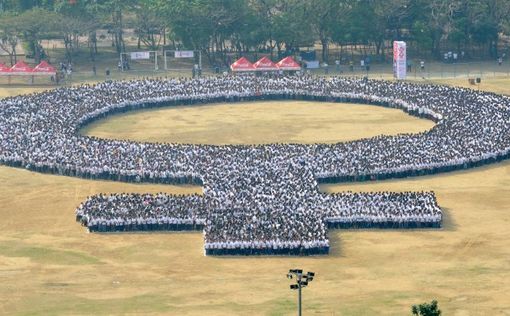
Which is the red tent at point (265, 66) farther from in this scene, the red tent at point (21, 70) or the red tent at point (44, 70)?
the red tent at point (21, 70)

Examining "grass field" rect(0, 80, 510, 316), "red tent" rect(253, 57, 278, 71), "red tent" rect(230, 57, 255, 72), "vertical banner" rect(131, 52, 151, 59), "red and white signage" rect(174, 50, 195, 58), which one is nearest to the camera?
"grass field" rect(0, 80, 510, 316)

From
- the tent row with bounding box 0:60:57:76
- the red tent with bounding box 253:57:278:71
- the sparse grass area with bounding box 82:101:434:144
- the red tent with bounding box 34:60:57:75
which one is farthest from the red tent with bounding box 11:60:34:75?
the red tent with bounding box 253:57:278:71

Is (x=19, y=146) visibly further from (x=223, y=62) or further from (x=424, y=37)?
(x=424, y=37)

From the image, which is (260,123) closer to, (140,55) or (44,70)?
(44,70)

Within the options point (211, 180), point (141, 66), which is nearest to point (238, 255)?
point (211, 180)

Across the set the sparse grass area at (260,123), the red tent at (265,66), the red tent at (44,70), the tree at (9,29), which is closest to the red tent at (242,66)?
the red tent at (265,66)

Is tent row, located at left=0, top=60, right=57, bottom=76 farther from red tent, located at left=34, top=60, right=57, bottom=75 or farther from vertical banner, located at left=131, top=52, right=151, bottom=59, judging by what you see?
vertical banner, located at left=131, top=52, right=151, bottom=59
